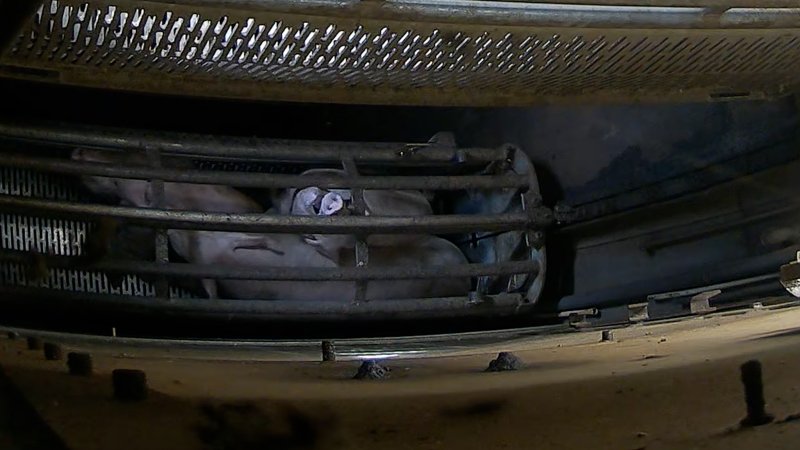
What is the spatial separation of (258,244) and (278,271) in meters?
0.14

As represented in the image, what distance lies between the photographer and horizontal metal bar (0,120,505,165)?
51.4 inches

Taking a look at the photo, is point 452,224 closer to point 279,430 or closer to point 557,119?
point 557,119

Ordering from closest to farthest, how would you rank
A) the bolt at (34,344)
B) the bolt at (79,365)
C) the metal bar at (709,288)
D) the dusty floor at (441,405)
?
1. the dusty floor at (441,405)
2. the bolt at (79,365)
3. the bolt at (34,344)
4. the metal bar at (709,288)

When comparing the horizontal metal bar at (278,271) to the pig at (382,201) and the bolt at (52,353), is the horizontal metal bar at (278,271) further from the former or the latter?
the bolt at (52,353)

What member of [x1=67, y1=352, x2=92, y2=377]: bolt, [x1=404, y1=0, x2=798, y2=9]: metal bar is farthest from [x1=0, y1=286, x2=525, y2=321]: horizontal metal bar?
[x1=404, y1=0, x2=798, y2=9]: metal bar

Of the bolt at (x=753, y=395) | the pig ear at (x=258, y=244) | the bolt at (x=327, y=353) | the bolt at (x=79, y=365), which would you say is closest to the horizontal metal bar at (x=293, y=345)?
the bolt at (x=327, y=353)

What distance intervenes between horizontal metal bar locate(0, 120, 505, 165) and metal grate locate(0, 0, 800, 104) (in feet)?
1.31

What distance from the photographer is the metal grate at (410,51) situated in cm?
84

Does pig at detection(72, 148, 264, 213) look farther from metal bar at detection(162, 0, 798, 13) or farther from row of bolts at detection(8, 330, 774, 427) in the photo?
metal bar at detection(162, 0, 798, 13)

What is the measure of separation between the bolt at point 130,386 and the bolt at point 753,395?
0.51 meters

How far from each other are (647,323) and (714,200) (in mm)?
256

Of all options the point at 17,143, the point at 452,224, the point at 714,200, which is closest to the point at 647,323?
the point at 714,200

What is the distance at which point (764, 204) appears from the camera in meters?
1.38

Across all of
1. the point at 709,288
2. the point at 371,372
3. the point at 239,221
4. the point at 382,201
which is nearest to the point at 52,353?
the point at 371,372
